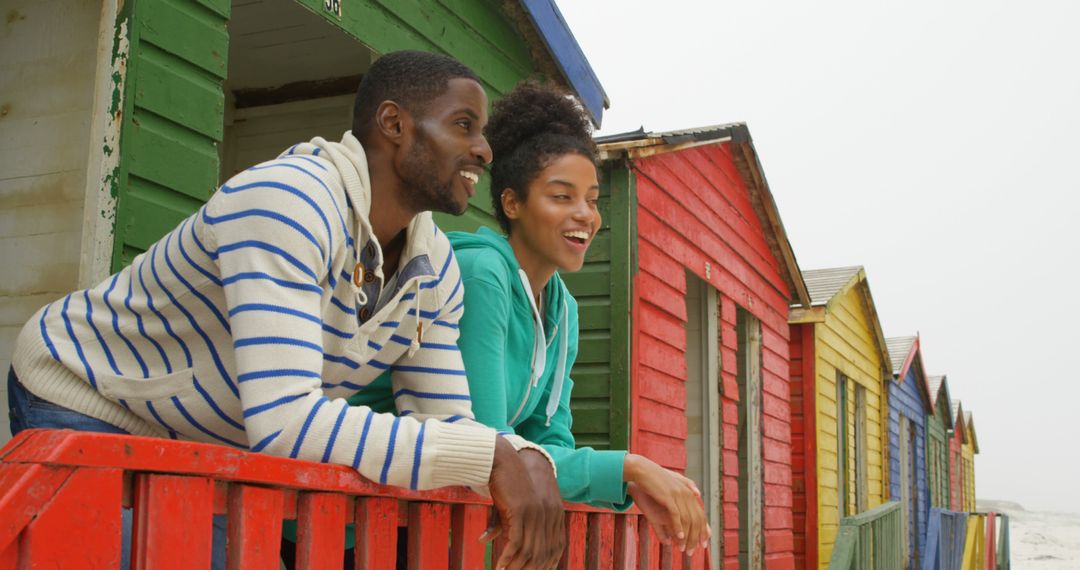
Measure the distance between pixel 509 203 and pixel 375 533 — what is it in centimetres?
160

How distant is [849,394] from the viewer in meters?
14.6

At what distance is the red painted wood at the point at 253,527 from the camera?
1.45 m

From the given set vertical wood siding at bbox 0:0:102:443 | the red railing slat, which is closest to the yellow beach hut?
the red railing slat

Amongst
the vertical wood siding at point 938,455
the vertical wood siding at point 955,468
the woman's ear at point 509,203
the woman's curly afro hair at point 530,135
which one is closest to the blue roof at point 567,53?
the woman's curly afro hair at point 530,135

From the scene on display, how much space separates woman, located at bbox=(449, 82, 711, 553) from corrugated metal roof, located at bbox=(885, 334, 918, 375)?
51.0ft

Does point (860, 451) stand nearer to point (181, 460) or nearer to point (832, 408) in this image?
point (832, 408)

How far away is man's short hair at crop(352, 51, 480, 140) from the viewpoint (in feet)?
7.36

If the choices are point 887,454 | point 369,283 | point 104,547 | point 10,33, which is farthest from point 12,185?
point 887,454

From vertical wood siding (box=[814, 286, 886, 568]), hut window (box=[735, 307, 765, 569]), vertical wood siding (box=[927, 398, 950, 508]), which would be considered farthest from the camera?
vertical wood siding (box=[927, 398, 950, 508])

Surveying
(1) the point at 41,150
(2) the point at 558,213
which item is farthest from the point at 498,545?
(1) the point at 41,150

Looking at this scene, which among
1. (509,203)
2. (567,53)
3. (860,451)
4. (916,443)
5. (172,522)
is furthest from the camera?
(916,443)

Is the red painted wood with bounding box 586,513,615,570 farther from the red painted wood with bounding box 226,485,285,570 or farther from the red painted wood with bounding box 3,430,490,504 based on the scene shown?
the red painted wood with bounding box 226,485,285,570

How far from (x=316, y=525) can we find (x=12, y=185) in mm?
2248

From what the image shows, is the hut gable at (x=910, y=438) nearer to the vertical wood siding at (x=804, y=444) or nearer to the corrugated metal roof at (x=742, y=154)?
the vertical wood siding at (x=804, y=444)
